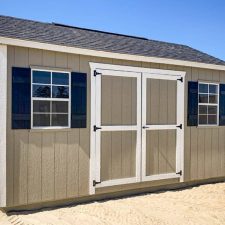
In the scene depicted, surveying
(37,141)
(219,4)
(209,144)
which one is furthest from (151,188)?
(219,4)

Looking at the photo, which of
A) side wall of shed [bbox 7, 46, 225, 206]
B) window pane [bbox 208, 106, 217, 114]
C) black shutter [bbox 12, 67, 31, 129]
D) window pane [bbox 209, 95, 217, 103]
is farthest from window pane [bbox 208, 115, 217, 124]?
black shutter [bbox 12, 67, 31, 129]

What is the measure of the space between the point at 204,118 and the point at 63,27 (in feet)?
14.2

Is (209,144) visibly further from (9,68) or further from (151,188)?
(9,68)

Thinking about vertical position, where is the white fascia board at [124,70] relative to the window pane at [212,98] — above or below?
above

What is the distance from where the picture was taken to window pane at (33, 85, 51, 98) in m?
5.39

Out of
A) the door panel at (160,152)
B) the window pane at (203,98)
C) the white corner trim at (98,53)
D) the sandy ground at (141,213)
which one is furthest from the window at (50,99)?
the window pane at (203,98)

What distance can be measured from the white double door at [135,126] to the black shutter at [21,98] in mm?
1304

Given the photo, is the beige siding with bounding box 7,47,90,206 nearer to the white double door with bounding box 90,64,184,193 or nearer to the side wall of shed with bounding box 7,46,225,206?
the side wall of shed with bounding box 7,46,225,206

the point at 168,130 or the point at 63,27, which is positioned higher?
the point at 63,27

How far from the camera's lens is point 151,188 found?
6.97 metres

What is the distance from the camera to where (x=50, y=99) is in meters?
5.55

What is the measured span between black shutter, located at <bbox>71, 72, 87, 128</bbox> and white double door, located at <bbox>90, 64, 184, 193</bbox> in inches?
7.9

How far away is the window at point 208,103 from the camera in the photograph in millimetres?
7582

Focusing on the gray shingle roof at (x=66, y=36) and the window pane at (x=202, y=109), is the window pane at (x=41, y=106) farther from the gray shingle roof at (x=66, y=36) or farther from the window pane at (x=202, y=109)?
the window pane at (x=202, y=109)
